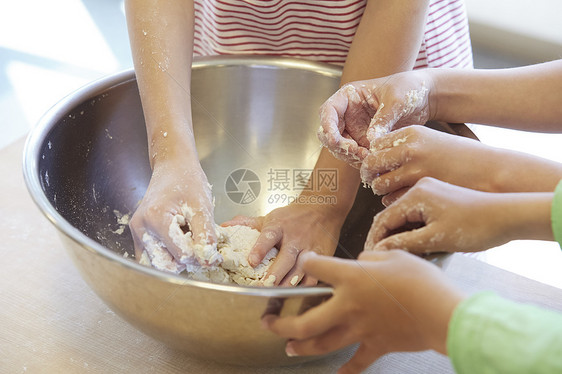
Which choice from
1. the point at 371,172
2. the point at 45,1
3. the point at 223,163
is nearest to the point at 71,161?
the point at 223,163

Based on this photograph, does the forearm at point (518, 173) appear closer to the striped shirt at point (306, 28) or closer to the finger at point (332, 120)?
the finger at point (332, 120)

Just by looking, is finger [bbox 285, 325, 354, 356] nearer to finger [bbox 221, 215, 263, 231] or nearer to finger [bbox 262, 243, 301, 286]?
finger [bbox 262, 243, 301, 286]

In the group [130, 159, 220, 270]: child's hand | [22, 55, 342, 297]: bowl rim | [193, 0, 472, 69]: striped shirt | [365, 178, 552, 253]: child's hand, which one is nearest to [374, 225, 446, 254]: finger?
[365, 178, 552, 253]: child's hand

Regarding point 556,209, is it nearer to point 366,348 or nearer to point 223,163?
point 366,348

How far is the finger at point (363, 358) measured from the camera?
0.49m

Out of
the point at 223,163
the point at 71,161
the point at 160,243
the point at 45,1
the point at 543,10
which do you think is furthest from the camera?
the point at 45,1

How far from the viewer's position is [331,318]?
1.54 ft

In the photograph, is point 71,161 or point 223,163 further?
point 223,163

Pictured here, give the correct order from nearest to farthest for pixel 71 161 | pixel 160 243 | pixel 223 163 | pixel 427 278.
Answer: pixel 427 278 → pixel 160 243 → pixel 71 161 → pixel 223 163

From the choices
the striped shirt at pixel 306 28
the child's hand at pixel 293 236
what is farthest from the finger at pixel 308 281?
the striped shirt at pixel 306 28

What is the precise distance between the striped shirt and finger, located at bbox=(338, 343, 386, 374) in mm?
571

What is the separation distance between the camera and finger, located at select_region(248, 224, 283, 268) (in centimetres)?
74

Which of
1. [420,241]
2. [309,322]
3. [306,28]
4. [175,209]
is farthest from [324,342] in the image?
[306,28]

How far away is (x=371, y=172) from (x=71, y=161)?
16.5 inches
